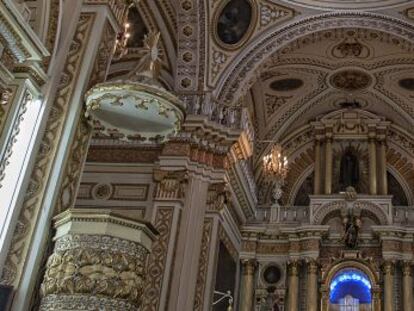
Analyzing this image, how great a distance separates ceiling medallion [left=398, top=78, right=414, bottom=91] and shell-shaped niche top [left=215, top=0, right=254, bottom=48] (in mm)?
3859

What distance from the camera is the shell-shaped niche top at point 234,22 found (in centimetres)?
1105

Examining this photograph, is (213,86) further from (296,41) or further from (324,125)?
(324,125)

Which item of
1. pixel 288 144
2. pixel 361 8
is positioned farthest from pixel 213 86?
pixel 288 144

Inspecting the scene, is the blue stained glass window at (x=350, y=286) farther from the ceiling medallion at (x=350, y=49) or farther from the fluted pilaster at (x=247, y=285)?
the ceiling medallion at (x=350, y=49)

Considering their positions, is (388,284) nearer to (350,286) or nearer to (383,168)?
(350,286)

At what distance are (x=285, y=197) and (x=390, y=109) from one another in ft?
10.1

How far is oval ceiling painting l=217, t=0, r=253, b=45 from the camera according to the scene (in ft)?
36.3

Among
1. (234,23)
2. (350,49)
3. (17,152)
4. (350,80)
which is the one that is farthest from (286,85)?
(17,152)

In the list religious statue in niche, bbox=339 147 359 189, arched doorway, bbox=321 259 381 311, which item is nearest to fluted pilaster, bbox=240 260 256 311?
arched doorway, bbox=321 259 381 311

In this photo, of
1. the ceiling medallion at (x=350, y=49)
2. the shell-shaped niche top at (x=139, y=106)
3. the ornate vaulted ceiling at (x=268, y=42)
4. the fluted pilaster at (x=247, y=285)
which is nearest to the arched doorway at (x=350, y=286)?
the fluted pilaster at (x=247, y=285)

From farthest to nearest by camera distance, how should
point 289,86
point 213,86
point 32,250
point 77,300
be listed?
point 289,86
point 213,86
point 32,250
point 77,300

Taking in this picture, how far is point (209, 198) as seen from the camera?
10.2m

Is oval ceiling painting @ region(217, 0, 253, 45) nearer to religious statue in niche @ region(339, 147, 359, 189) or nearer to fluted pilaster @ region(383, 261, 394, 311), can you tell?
religious statue in niche @ region(339, 147, 359, 189)

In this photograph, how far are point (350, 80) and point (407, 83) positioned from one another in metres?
1.19
